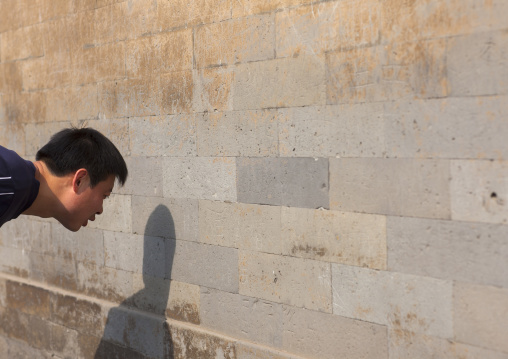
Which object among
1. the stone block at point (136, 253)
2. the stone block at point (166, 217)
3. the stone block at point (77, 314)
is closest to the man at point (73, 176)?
the stone block at point (166, 217)

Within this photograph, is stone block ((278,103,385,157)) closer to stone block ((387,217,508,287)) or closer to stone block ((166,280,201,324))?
stone block ((387,217,508,287))

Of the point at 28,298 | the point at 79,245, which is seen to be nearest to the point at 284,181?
the point at 79,245

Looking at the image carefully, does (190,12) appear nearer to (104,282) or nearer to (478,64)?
(478,64)

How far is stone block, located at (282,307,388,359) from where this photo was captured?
12.7 feet

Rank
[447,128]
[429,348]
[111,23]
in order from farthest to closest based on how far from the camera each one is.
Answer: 1. [111,23]
2. [429,348]
3. [447,128]

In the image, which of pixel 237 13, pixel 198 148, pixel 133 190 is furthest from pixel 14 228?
pixel 237 13

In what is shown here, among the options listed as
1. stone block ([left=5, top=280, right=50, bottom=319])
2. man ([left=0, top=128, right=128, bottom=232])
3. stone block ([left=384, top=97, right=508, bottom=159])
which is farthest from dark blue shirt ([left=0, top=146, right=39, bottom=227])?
stone block ([left=5, top=280, right=50, bottom=319])

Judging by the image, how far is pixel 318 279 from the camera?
4.15 meters

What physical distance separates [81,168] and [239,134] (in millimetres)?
1101

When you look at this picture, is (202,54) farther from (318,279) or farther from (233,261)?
(318,279)

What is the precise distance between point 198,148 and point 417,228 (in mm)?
1875

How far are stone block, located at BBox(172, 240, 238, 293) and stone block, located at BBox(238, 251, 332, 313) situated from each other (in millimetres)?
101

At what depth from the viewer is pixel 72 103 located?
6023 mm

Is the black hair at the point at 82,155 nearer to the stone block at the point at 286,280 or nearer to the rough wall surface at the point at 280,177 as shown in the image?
the rough wall surface at the point at 280,177
